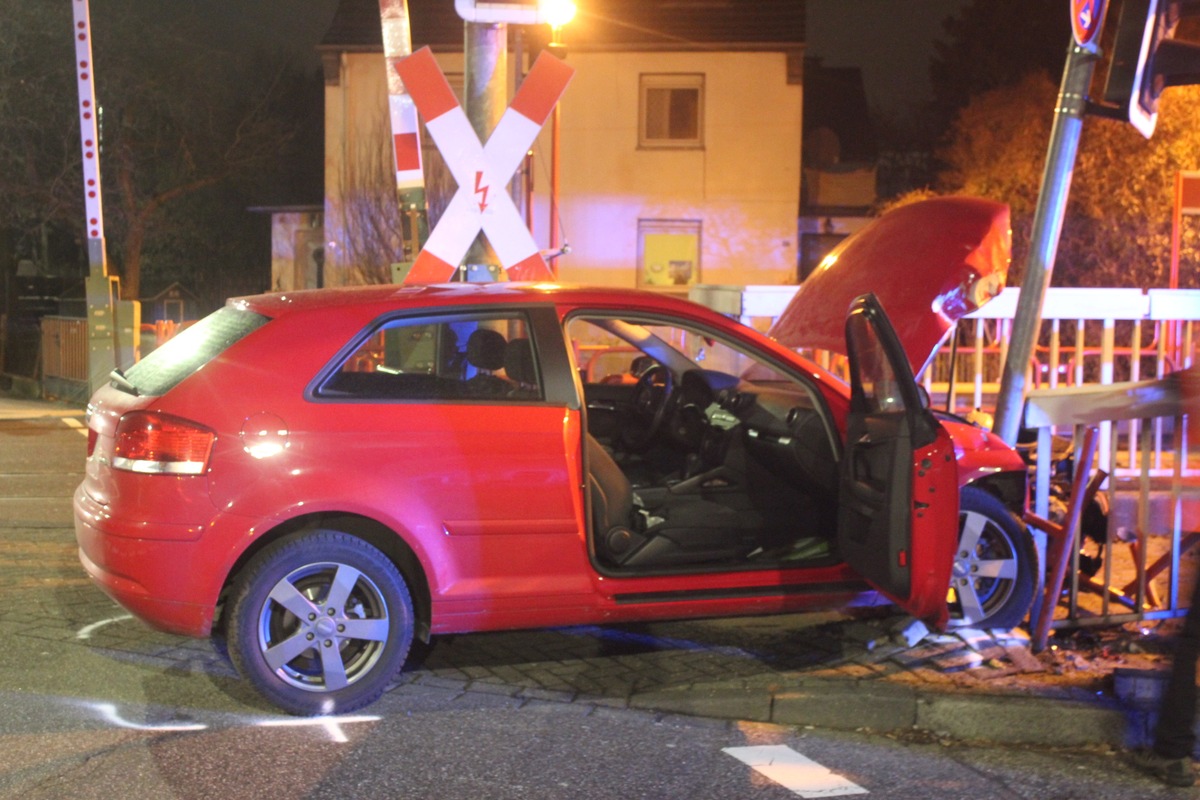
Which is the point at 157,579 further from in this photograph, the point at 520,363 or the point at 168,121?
the point at 168,121

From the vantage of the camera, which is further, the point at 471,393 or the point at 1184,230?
the point at 1184,230

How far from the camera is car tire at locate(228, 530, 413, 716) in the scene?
4.70 metres

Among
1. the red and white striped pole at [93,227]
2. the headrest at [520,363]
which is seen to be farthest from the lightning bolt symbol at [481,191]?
the red and white striped pole at [93,227]

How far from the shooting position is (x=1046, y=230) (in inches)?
233

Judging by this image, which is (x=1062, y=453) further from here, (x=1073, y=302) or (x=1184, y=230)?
(x=1184, y=230)

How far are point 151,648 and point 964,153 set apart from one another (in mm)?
18888

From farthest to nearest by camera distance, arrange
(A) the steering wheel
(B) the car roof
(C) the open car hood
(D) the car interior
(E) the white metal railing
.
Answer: (E) the white metal railing, (A) the steering wheel, (C) the open car hood, (D) the car interior, (B) the car roof

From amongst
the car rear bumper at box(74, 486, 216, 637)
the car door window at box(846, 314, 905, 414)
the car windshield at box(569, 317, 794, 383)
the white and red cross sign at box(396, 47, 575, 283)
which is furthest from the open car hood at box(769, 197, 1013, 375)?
the car rear bumper at box(74, 486, 216, 637)

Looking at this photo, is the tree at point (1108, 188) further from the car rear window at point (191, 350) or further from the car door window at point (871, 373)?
the car rear window at point (191, 350)

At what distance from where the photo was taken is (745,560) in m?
5.39

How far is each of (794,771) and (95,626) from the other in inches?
133

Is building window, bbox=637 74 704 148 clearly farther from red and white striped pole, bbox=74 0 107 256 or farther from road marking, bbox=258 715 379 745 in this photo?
road marking, bbox=258 715 379 745

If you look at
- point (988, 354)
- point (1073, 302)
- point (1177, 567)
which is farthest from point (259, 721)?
point (988, 354)

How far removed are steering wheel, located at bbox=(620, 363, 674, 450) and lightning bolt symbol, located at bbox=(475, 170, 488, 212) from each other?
4.51 feet
